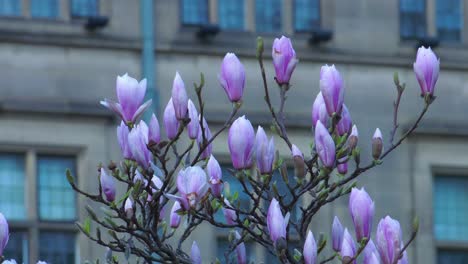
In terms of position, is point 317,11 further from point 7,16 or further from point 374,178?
point 7,16

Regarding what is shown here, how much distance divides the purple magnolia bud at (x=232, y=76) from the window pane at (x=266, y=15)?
1534 cm

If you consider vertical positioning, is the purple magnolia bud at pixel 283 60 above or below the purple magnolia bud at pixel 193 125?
above

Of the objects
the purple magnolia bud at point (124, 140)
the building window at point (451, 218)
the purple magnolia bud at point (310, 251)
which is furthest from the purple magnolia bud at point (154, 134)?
the building window at point (451, 218)

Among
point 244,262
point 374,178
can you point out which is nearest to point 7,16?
point 374,178

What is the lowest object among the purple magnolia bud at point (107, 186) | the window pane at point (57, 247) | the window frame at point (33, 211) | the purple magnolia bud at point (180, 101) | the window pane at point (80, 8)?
the window pane at point (57, 247)

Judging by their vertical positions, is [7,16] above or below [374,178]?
above

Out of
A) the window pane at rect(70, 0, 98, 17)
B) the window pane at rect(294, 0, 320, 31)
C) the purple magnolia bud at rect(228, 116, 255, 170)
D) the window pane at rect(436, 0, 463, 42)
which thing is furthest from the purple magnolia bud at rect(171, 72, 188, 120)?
the window pane at rect(436, 0, 463, 42)

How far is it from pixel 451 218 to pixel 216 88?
3256 mm

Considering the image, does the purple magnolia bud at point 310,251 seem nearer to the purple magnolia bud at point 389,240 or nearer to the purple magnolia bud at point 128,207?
the purple magnolia bud at point 389,240

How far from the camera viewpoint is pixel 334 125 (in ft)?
33.2

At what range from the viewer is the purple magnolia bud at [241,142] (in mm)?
9938

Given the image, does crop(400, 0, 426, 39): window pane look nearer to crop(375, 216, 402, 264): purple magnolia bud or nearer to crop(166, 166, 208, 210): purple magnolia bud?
crop(375, 216, 402, 264): purple magnolia bud

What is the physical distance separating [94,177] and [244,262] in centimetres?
1369

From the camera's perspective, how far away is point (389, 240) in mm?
9930
